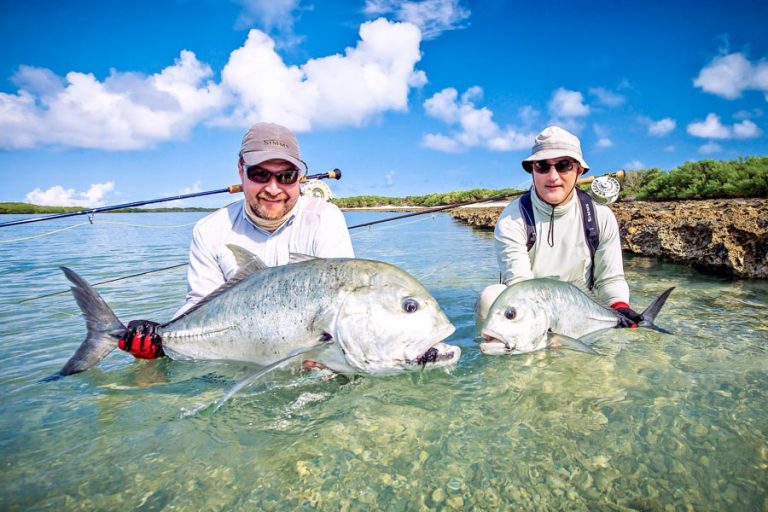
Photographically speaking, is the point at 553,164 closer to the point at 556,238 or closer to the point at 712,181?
the point at 556,238

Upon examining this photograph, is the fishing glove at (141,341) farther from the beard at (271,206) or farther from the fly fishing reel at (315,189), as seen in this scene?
the fly fishing reel at (315,189)

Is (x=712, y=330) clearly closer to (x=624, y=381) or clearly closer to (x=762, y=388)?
(x=762, y=388)

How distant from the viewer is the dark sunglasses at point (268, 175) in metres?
3.38

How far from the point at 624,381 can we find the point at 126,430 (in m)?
3.46

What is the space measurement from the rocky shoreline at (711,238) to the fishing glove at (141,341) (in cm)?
768

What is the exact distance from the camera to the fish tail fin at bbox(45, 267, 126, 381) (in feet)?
9.34

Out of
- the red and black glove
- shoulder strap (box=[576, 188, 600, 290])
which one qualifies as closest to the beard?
shoulder strap (box=[576, 188, 600, 290])

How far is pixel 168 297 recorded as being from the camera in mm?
6957

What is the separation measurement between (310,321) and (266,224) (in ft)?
4.77

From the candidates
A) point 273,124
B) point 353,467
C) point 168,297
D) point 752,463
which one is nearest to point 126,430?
point 353,467

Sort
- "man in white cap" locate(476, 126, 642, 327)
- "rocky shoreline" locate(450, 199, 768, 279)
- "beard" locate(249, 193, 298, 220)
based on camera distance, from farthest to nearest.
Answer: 1. "rocky shoreline" locate(450, 199, 768, 279)
2. "man in white cap" locate(476, 126, 642, 327)
3. "beard" locate(249, 193, 298, 220)

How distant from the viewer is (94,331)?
9.55 ft

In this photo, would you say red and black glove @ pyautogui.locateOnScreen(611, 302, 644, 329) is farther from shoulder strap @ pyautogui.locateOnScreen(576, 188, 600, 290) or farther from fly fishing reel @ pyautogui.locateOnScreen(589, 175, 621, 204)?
fly fishing reel @ pyautogui.locateOnScreen(589, 175, 621, 204)

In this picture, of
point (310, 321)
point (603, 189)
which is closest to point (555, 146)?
point (310, 321)
